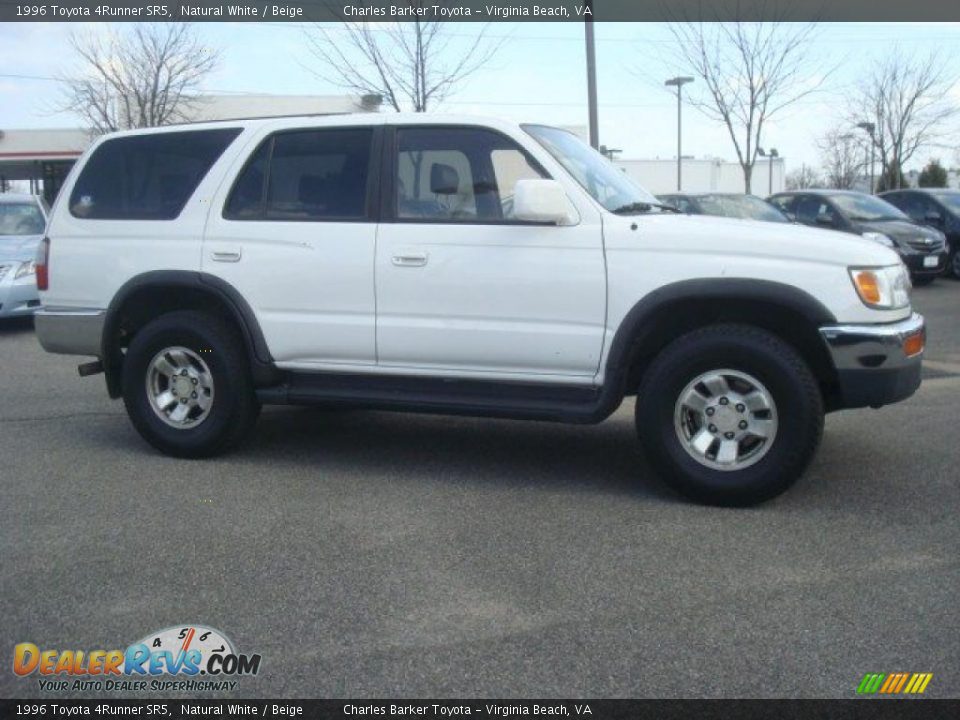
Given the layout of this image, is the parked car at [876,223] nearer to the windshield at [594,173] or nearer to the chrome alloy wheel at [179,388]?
the windshield at [594,173]

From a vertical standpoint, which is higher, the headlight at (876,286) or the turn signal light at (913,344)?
the headlight at (876,286)

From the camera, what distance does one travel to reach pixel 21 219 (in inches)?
547

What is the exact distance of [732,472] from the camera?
510cm

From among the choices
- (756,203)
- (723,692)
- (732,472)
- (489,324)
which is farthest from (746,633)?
(756,203)

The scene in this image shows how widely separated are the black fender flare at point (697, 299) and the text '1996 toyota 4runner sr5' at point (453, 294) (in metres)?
0.01

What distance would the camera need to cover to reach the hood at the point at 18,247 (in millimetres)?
12555

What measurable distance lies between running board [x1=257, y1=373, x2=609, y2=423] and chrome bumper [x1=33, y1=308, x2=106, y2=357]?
43.3 inches

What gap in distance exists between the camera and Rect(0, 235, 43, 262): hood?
12555mm

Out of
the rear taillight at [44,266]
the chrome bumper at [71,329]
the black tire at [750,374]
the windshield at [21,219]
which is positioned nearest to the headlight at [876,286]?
the black tire at [750,374]

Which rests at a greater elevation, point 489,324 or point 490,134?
point 490,134

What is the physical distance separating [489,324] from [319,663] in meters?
2.36

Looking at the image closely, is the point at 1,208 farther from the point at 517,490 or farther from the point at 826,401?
the point at 826,401

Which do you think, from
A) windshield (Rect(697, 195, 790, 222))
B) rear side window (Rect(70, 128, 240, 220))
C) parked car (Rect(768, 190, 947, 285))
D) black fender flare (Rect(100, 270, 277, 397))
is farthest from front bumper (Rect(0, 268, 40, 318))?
parked car (Rect(768, 190, 947, 285))
